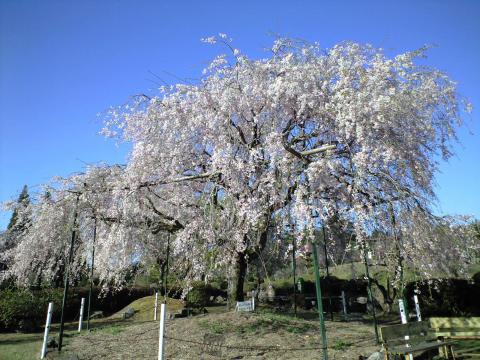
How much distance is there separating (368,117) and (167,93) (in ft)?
18.8

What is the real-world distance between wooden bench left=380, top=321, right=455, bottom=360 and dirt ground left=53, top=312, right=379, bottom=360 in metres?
0.95

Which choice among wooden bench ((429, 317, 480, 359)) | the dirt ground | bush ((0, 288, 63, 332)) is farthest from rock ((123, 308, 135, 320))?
wooden bench ((429, 317, 480, 359))

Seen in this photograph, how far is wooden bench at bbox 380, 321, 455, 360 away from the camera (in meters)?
6.05

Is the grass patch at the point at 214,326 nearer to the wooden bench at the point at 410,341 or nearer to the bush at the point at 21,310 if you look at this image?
the wooden bench at the point at 410,341

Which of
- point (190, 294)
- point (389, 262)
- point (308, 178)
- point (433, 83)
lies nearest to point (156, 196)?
point (308, 178)

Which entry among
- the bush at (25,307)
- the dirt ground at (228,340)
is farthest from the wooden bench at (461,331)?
the bush at (25,307)

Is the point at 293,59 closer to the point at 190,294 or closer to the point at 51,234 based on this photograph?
the point at 51,234

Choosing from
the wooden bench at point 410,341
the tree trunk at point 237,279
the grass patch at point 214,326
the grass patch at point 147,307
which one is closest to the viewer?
the wooden bench at point 410,341

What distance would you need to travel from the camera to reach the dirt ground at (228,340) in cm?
751

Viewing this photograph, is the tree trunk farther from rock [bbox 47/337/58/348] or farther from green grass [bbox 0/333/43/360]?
green grass [bbox 0/333/43/360]

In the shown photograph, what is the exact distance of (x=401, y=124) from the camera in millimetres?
9039

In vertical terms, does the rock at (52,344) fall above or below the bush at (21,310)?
below

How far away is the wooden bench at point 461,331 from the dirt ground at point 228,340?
129cm

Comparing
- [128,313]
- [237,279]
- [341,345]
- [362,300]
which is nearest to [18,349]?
[237,279]
